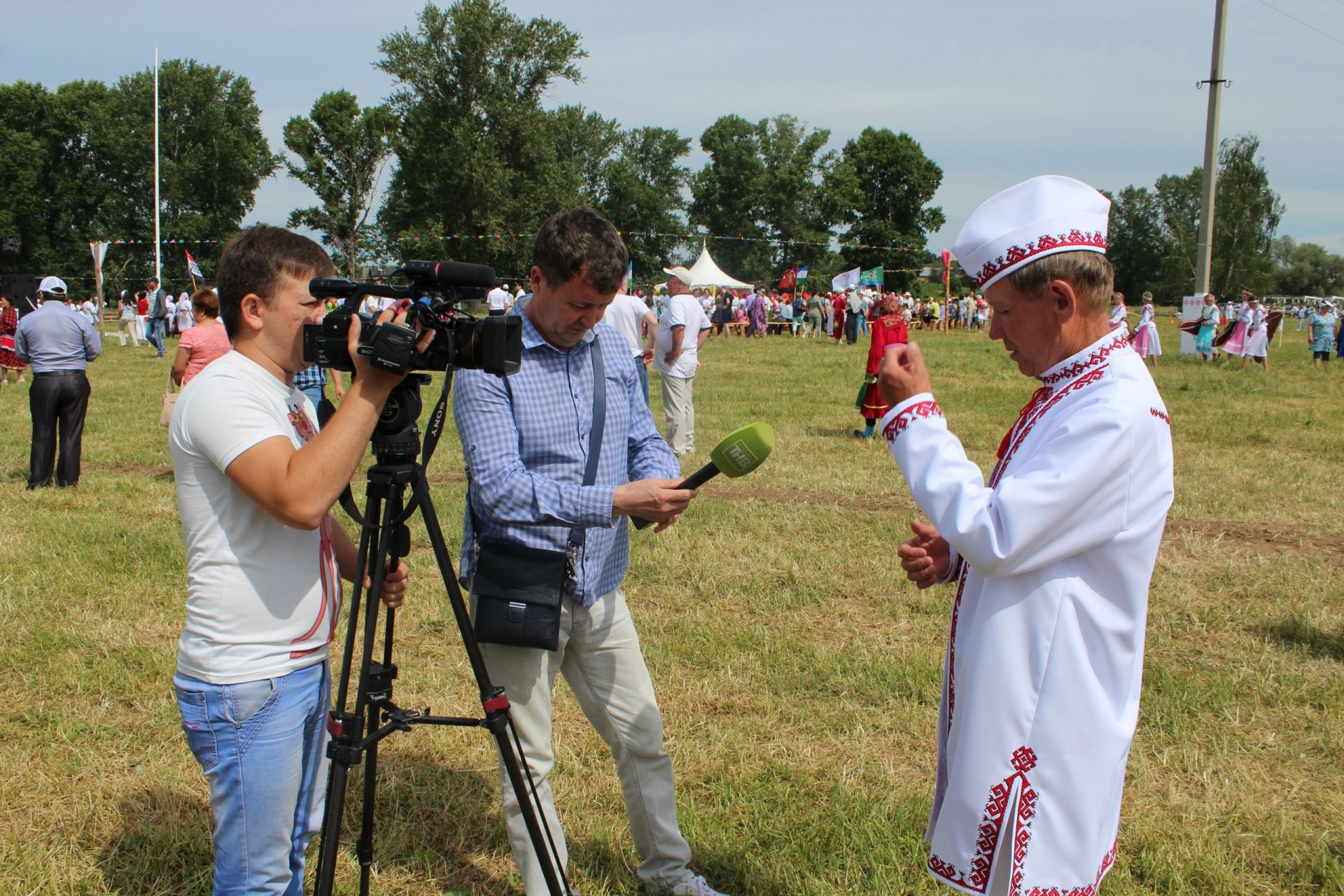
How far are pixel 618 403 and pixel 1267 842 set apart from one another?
2.91 metres

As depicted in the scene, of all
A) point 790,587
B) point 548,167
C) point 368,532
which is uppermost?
point 548,167

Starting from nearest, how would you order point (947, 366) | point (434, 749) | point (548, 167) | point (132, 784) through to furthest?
point (132, 784) → point (434, 749) → point (947, 366) → point (548, 167)

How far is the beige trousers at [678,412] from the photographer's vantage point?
399 inches

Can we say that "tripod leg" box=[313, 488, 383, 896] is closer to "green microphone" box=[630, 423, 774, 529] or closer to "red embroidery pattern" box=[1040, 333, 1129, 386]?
"green microphone" box=[630, 423, 774, 529]

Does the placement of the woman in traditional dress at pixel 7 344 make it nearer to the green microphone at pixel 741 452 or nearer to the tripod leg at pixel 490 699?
the tripod leg at pixel 490 699

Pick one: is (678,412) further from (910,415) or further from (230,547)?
(910,415)

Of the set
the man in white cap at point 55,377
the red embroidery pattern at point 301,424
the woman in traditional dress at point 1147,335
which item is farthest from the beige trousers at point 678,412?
the woman in traditional dress at point 1147,335

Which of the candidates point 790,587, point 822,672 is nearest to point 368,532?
point 822,672

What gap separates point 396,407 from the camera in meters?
2.10

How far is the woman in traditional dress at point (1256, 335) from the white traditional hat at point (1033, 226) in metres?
22.6

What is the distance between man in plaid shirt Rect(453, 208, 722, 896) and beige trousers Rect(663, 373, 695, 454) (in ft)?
23.0

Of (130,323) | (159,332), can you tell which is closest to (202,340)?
(159,332)

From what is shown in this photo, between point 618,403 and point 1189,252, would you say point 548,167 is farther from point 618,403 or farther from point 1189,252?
point 1189,252

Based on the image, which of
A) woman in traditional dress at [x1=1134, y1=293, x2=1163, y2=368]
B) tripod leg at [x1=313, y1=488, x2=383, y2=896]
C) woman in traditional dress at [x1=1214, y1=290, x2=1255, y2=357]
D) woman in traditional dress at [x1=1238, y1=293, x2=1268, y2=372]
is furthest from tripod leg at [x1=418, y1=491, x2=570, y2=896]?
woman in traditional dress at [x1=1214, y1=290, x2=1255, y2=357]
